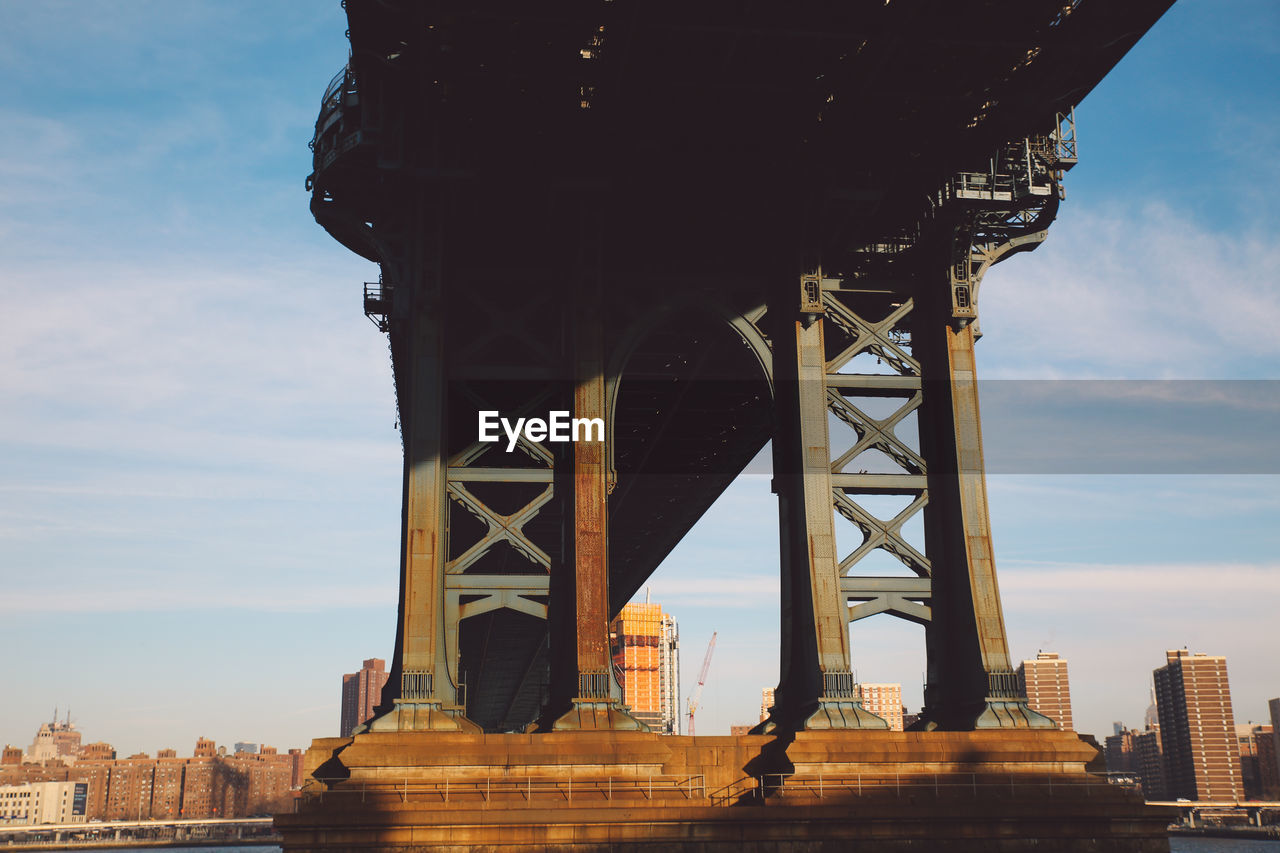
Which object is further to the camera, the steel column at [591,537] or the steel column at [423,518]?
the steel column at [591,537]

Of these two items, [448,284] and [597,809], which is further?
[448,284]

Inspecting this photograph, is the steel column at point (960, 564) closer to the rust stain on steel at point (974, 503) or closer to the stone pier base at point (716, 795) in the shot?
the rust stain on steel at point (974, 503)

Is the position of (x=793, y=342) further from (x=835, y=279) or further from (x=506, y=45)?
(x=506, y=45)

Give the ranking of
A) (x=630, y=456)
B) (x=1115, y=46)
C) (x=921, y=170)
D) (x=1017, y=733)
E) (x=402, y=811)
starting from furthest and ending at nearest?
(x=630, y=456) → (x=921, y=170) → (x=1115, y=46) → (x=1017, y=733) → (x=402, y=811)

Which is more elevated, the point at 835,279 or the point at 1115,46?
the point at 1115,46

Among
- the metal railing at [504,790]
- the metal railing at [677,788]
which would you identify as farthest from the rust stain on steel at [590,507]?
the metal railing at [677,788]

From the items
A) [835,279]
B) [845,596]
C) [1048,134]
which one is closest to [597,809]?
[845,596]

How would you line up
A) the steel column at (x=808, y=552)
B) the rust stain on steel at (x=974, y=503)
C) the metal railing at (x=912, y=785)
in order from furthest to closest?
the rust stain on steel at (x=974, y=503) < the steel column at (x=808, y=552) < the metal railing at (x=912, y=785)

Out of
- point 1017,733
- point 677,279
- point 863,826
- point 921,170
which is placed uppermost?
point 921,170

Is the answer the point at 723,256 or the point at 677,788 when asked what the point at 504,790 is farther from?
the point at 723,256
